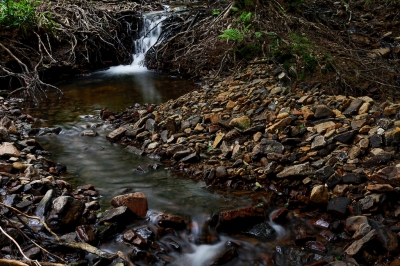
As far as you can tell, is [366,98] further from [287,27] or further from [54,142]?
[54,142]

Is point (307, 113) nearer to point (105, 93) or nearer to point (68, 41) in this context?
point (105, 93)

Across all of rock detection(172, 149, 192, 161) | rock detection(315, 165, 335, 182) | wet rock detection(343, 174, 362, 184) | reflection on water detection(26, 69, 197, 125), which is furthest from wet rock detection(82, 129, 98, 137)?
wet rock detection(343, 174, 362, 184)

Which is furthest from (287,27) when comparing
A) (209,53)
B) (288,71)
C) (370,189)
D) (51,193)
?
(51,193)

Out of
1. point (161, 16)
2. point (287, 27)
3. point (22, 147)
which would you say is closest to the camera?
point (22, 147)

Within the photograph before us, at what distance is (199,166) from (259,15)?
3495mm

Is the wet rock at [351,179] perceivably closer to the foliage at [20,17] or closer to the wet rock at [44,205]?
the wet rock at [44,205]

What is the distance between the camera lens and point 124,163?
443cm

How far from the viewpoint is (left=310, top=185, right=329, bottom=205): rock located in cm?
323

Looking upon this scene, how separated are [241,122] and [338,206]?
1.74 metres

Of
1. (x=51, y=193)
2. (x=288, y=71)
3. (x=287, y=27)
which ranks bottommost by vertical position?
(x=51, y=193)

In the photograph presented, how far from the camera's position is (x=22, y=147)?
4445 millimetres

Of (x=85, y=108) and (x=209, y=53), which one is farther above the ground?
(x=209, y=53)

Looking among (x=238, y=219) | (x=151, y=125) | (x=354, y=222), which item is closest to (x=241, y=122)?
(x=151, y=125)

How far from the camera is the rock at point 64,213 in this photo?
2842mm
